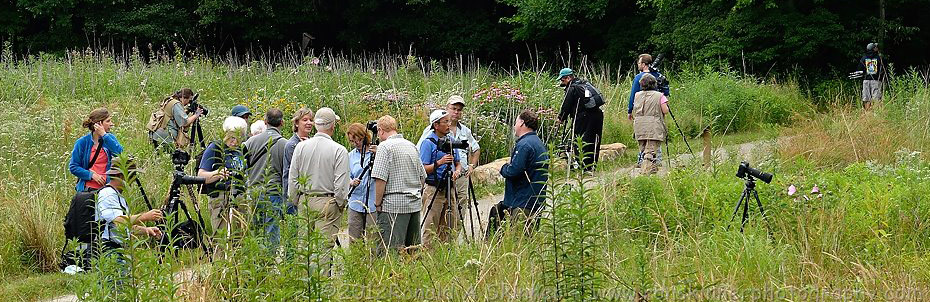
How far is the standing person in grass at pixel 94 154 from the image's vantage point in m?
7.56

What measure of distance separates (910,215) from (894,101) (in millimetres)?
6522

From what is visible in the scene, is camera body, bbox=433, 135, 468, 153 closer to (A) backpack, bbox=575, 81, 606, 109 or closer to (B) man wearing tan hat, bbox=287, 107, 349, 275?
(B) man wearing tan hat, bbox=287, 107, 349, 275

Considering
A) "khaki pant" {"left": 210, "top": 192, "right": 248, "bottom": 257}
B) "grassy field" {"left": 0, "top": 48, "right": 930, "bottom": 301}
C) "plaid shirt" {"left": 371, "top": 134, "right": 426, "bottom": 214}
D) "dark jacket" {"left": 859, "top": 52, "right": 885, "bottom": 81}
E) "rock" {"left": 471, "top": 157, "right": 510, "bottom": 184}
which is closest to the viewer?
"grassy field" {"left": 0, "top": 48, "right": 930, "bottom": 301}

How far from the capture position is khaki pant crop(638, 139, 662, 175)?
9.65 meters

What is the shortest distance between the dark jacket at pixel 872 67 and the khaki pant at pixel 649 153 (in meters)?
6.29

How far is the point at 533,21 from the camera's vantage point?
95.2 ft

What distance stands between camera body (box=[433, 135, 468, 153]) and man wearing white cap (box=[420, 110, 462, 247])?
2cm

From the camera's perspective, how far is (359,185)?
7293 millimetres

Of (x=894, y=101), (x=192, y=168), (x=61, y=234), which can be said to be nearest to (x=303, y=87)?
(x=192, y=168)

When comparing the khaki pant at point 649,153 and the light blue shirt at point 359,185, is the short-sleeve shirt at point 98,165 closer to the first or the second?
the light blue shirt at point 359,185

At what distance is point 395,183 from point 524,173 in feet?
3.17

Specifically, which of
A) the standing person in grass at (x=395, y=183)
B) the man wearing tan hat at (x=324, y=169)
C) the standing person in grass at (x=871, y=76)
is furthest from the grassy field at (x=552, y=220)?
the standing person in grass at (x=871, y=76)

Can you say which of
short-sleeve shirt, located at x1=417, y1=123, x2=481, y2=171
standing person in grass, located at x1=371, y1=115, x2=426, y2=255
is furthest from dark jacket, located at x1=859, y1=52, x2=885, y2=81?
standing person in grass, located at x1=371, y1=115, x2=426, y2=255

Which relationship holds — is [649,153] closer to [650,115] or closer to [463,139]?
[650,115]
